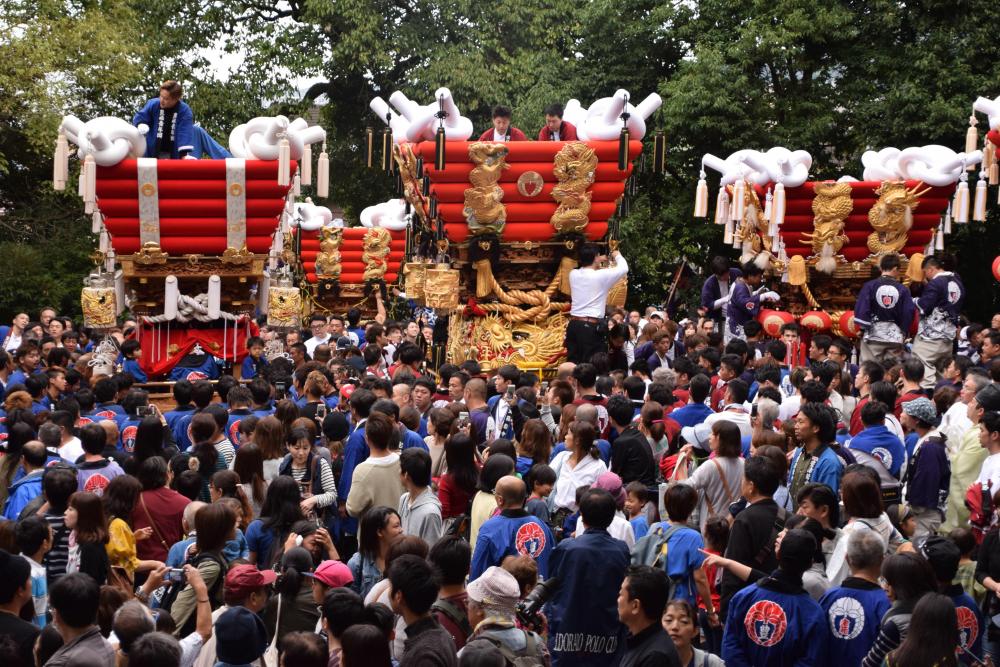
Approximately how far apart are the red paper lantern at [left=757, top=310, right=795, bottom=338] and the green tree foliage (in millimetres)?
6944

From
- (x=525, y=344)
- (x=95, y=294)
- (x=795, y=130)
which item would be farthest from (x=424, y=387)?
(x=795, y=130)

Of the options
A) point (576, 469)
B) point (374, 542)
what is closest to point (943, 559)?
point (576, 469)

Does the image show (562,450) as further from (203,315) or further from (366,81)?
(366,81)

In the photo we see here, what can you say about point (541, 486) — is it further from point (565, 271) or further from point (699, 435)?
point (565, 271)

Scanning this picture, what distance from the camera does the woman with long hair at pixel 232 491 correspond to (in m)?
7.25

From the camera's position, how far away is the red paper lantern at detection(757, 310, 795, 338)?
48.9ft

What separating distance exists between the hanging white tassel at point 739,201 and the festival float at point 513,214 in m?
1.60

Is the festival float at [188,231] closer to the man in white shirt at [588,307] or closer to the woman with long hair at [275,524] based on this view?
the man in white shirt at [588,307]

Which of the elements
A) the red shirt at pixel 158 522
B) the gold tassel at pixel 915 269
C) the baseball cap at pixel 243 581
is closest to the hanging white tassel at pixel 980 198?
the gold tassel at pixel 915 269

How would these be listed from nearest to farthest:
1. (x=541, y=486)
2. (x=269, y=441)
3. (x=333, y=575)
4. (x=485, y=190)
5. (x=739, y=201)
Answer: (x=333, y=575)
(x=541, y=486)
(x=269, y=441)
(x=485, y=190)
(x=739, y=201)

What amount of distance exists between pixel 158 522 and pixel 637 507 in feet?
8.43

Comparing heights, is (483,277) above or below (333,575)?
above

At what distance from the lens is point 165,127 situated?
14180 millimetres

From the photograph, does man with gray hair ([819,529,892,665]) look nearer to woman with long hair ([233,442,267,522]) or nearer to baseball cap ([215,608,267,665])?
baseball cap ([215,608,267,665])
